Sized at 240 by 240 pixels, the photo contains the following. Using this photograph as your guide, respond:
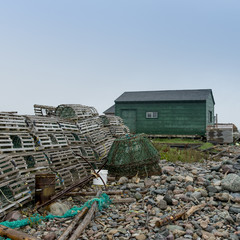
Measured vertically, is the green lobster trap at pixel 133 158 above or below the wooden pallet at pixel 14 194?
above

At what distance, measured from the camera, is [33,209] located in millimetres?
6320

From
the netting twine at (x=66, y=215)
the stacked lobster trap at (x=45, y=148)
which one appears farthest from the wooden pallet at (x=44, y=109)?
the netting twine at (x=66, y=215)

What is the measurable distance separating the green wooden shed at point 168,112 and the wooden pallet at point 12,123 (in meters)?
16.0

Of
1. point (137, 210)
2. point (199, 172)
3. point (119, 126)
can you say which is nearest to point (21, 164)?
point (137, 210)

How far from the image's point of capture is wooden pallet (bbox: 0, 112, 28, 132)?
299 inches

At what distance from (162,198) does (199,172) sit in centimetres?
358

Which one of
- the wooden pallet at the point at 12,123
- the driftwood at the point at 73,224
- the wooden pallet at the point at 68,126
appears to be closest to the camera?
the driftwood at the point at 73,224

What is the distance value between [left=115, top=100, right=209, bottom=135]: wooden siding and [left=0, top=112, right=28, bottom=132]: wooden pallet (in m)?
16.0

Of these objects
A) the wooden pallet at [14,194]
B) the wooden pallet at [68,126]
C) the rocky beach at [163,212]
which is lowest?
the rocky beach at [163,212]

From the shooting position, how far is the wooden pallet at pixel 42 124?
8548mm

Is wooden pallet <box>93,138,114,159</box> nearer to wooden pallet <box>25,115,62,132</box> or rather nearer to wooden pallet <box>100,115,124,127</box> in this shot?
wooden pallet <box>25,115,62,132</box>

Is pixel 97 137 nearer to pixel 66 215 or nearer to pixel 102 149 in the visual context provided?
pixel 102 149

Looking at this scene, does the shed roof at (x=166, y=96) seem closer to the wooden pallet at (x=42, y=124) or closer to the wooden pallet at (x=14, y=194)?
the wooden pallet at (x=42, y=124)

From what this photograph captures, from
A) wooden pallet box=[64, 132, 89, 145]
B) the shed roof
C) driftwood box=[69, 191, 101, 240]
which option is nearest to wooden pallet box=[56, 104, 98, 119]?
wooden pallet box=[64, 132, 89, 145]
